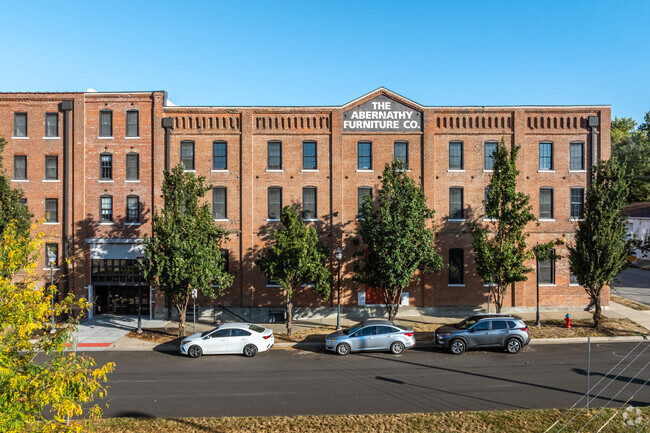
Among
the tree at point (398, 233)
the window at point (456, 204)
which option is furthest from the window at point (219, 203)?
the window at point (456, 204)

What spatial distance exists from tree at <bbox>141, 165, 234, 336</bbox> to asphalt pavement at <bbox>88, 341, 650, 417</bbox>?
3573 millimetres

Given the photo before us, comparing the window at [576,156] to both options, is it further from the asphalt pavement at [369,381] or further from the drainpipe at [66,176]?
the drainpipe at [66,176]

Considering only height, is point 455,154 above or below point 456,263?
above

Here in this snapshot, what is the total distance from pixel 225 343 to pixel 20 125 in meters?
21.1

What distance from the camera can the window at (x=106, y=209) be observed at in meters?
28.4

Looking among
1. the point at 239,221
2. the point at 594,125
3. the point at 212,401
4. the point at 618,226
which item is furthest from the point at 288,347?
the point at 594,125

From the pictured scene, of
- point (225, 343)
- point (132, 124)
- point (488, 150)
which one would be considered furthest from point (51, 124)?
point (488, 150)

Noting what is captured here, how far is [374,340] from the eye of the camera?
2050cm

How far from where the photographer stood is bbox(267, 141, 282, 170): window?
92.8 ft

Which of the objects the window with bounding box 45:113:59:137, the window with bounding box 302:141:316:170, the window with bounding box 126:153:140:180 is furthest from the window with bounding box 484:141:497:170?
the window with bounding box 45:113:59:137

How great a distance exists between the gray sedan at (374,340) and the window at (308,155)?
38.8ft

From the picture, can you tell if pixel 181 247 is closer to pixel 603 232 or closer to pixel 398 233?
pixel 398 233

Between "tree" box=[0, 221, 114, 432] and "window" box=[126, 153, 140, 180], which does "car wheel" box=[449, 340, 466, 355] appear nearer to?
"tree" box=[0, 221, 114, 432]

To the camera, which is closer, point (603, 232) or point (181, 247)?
point (181, 247)
